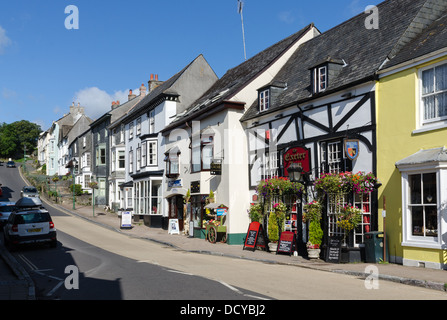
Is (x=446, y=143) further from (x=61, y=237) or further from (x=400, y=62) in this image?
(x=61, y=237)

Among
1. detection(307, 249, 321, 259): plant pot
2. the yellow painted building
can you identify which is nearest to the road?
detection(307, 249, 321, 259): plant pot

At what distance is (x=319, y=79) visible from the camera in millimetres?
17828

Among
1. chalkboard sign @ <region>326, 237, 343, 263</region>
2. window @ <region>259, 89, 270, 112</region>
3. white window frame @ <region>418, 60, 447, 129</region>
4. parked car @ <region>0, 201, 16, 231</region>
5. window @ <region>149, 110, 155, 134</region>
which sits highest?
window @ <region>149, 110, 155, 134</region>

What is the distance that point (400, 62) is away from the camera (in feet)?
46.3

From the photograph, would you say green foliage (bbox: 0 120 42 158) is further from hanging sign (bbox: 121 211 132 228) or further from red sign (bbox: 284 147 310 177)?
red sign (bbox: 284 147 310 177)

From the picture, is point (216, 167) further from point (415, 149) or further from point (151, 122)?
point (151, 122)

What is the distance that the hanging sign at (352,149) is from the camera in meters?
15.2

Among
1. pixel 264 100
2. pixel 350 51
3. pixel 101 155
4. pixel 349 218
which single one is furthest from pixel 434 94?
pixel 101 155

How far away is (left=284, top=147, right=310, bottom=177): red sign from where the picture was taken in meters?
18.0

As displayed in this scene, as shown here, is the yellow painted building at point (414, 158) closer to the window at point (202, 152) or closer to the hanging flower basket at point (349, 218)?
the hanging flower basket at point (349, 218)

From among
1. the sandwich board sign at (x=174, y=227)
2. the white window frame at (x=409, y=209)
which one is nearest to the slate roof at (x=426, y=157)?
the white window frame at (x=409, y=209)

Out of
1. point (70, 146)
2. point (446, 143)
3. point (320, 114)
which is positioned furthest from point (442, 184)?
point (70, 146)

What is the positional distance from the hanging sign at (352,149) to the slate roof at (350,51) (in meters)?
2.10

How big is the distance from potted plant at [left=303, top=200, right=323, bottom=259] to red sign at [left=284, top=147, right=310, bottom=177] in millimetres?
1852
